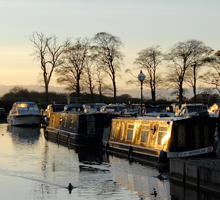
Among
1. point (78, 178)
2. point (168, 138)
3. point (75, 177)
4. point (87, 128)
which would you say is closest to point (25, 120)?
point (87, 128)

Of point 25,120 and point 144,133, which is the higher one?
point 25,120

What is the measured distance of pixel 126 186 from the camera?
720 inches

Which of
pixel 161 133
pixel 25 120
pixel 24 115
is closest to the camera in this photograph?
pixel 161 133

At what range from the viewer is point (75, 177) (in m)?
20.4

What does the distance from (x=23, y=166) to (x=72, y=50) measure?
2103 inches

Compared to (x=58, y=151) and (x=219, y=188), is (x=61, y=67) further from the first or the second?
(x=219, y=188)

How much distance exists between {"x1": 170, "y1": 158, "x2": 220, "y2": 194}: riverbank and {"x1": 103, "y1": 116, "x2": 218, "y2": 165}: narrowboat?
8.82 ft

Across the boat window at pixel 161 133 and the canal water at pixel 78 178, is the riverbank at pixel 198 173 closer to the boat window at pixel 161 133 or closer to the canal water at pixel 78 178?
the canal water at pixel 78 178

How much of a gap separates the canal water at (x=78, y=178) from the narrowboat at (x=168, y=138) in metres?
0.79

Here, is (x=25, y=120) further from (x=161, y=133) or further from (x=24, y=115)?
(x=161, y=133)

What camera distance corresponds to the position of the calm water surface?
17.1 m

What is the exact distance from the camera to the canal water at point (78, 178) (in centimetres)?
1695

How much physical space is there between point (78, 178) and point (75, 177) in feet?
1.00

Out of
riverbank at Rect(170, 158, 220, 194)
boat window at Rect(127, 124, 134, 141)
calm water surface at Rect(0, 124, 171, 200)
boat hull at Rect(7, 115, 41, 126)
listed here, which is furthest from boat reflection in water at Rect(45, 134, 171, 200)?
boat hull at Rect(7, 115, 41, 126)
